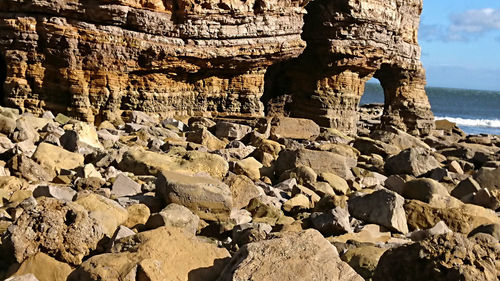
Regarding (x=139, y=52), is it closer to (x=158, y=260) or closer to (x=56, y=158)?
(x=56, y=158)

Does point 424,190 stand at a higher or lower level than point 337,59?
lower

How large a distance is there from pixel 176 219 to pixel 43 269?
1375 mm

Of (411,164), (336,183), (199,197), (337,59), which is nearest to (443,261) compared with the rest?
(199,197)

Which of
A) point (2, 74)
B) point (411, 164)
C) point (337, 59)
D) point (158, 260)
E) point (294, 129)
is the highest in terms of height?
point (337, 59)

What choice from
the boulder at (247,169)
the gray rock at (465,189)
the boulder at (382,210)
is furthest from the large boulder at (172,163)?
the gray rock at (465,189)

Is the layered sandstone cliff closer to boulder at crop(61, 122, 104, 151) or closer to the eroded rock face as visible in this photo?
the eroded rock face

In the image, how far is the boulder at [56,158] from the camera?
6551 millimetres

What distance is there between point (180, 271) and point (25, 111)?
28.8ft

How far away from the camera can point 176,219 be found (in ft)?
15.4

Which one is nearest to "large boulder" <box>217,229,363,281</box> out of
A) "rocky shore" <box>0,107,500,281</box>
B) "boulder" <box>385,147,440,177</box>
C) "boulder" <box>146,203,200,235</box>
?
"rocky shore" <box>0,107,500,281</box>

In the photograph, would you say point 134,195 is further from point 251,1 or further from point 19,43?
point 251,1

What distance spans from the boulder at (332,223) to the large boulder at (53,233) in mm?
2076

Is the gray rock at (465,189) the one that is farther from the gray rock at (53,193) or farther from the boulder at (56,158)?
the gray rock at (53,193)

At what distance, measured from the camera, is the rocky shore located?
11.2ft
